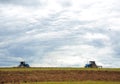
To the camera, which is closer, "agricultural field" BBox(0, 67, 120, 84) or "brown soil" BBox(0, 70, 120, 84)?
"agricultural field" BBox(0, 67, 120, 84)

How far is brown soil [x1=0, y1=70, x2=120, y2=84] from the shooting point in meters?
62.2

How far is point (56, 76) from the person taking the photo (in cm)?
6488

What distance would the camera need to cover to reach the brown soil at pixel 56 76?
62219mm

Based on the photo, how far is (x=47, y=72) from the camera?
220ft

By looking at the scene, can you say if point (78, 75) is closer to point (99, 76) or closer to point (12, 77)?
point (99, 76)

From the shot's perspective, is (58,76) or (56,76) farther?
(56,76)

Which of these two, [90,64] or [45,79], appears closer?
[45,79]

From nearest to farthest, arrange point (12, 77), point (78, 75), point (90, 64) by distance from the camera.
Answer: point (12, 77) < point (78, 75) < point (90, 64)

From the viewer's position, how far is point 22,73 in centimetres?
6444

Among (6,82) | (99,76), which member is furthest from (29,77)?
(99,76)

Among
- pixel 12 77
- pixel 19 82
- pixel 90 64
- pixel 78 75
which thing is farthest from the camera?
pixel 90 64

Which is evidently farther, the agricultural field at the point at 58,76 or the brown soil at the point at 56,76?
the brown soil at the point at 56,76

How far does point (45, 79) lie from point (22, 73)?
16.0 feet

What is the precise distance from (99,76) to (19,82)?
17342 millimetres
